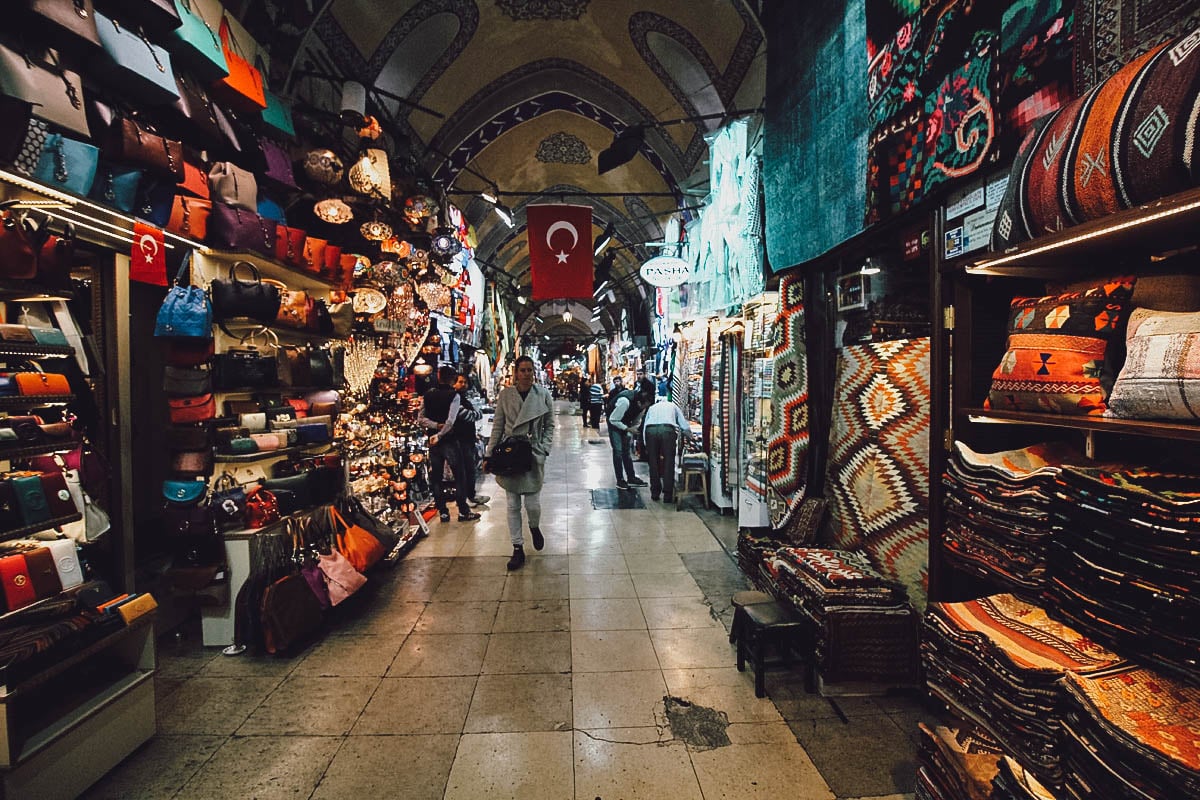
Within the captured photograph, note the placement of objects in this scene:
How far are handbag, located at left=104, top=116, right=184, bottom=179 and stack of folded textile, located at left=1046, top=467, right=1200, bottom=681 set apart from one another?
431cm

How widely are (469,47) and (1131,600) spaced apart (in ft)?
27.1

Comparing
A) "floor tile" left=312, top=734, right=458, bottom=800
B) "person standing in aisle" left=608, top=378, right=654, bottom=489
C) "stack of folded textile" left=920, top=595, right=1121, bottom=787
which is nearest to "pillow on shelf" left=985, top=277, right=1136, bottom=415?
"stack of folded textile" left=920, top=595, right=1121, bottom=787

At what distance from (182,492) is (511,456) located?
7.48 feet

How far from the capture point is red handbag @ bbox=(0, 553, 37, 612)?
2020 mm

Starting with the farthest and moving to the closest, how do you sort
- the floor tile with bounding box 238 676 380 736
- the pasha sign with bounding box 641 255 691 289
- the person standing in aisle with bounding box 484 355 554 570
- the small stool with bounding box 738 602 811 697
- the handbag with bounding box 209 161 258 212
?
1. the pasha sign with bounding box 641 255 691 289
2. the person standing in aisle with bounding box 484 355 554 570
3. the handbag with bounding box 209 161 258 212
4. the small stool with bounding box 738 602 811 697
5. the floor tile with bounding box 238 676 380 736

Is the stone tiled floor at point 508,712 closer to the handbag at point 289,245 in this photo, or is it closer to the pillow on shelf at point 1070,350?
the pillow on shelf at point 1070,350

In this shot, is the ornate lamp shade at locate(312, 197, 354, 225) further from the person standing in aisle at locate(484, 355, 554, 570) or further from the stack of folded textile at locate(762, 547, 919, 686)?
the stack of folded textile at locate(762, 547, 919, 686)

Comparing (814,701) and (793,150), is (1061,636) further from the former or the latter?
(793,150)

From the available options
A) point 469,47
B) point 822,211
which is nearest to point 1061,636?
point 822,211

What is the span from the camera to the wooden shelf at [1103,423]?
1.06 meters

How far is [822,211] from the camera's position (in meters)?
3.35

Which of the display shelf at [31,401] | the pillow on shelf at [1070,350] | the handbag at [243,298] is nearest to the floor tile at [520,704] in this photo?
the pillow on shelf at [1070,350]

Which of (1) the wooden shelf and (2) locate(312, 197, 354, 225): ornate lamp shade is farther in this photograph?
(2) locate(312, 197, 354, 225): ornate lamp shade

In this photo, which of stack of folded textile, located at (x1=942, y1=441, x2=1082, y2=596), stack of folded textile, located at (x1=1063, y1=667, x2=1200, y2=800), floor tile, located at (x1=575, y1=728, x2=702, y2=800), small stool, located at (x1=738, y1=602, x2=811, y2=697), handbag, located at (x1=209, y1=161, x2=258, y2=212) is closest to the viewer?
stack of folded textile, located at (x1=1063, y1=667, x2=1200, y2=800)
